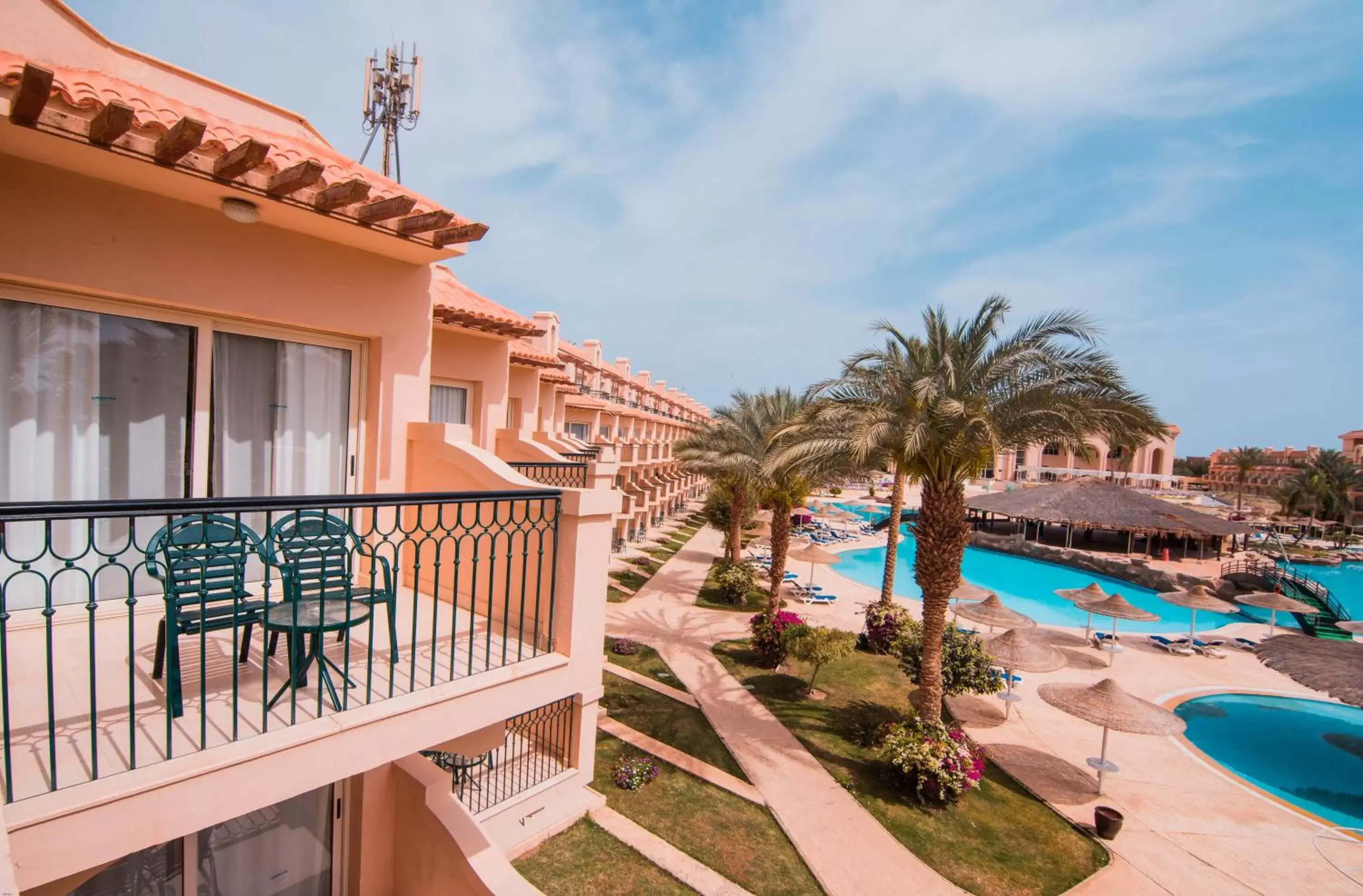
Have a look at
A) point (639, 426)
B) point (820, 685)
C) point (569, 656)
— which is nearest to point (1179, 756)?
point (820, 685)

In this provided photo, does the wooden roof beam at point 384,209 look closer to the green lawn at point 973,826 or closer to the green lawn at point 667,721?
the green lawn at point 667,721

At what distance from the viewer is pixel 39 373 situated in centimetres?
501

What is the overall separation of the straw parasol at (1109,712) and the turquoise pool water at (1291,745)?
12.7 feet

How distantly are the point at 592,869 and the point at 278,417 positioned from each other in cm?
686

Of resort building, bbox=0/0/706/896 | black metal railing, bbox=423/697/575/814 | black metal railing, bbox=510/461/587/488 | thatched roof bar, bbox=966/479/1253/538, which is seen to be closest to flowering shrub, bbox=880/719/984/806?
black metal railing, bbox=423/697/575/814

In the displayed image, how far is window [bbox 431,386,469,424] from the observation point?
12031 millimetres

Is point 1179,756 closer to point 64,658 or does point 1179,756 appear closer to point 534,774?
point 534,774

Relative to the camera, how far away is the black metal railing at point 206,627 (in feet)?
11.3

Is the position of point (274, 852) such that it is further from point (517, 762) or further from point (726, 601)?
point (726, 601)

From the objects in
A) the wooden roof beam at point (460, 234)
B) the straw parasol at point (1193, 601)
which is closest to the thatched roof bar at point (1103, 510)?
the straw parasol at point (1193, 601)

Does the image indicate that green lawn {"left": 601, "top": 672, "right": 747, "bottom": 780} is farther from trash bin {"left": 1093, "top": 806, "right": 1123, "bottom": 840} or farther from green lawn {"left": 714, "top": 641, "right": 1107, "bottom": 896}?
trash bin {"left": 1093, "top": 806, "right": 1123, "bottom": 840}

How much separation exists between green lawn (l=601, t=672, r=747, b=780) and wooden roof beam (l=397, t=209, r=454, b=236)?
32.8ft

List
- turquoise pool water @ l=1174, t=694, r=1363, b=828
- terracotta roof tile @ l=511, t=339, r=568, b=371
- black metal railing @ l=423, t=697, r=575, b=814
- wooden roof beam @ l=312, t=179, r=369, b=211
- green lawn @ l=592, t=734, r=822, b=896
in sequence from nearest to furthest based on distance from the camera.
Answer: wooden roof beam @ l=312, t=179, r=369, b=211 → green lawn @ l=592, t=734, r=822, b=896 → black metal railing @ l=423, t=697, r=575, b=814 → turquoise pool water @ l=1174, t=694, r=1363, b=828 → terracotta roof tile @ l=511, t=339, r=568, b=371

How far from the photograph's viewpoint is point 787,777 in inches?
435
